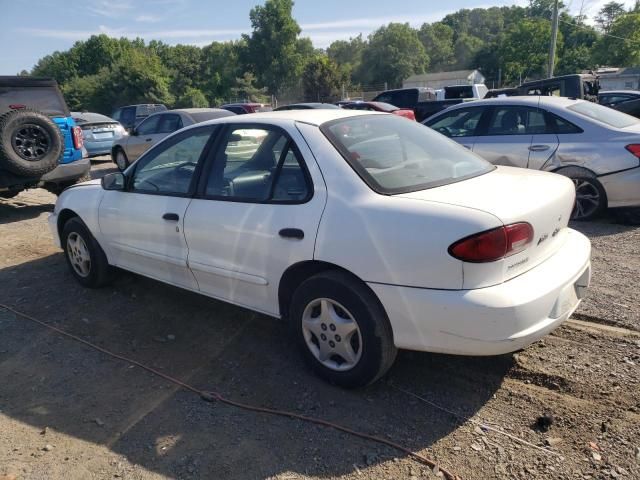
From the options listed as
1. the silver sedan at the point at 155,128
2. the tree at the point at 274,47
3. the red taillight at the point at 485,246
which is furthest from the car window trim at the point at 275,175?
A: the tree at the point at 274,47

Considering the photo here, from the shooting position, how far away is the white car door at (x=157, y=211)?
147 inches

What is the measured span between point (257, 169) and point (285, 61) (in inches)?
2648

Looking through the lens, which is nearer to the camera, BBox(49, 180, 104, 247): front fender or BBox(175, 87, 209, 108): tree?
BBox(49, 180, 104, 247): front fender

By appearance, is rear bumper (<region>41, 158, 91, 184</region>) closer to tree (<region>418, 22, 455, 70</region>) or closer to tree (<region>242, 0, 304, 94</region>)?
tree (<region>242, 0, 304, 94</region>)

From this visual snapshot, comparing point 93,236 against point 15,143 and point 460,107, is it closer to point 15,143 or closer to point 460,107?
point 15,143

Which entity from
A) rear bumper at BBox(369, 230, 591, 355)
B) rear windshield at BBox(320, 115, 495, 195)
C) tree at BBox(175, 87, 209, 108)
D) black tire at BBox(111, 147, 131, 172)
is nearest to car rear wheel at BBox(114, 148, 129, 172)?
black tire at BBox(111, 147, 131, 172)

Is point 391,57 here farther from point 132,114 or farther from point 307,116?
point 307,116

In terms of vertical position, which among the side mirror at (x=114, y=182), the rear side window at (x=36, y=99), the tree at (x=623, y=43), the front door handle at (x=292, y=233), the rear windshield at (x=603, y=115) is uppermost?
the tree at (x=623, y=43)

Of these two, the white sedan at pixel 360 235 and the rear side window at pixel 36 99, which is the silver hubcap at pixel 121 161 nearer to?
the rear side window at pixel 36 99

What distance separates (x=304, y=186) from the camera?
3.01m

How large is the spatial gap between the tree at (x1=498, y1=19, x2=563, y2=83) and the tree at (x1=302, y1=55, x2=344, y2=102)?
25165mm

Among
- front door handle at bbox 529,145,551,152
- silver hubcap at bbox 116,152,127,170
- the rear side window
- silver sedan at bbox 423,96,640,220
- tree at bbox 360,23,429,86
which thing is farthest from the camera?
tree at bbox 360,23,429,86

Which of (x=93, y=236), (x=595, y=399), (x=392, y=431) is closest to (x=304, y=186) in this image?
(x=392, y=431)

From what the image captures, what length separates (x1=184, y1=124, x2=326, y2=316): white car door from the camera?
2986 mm
